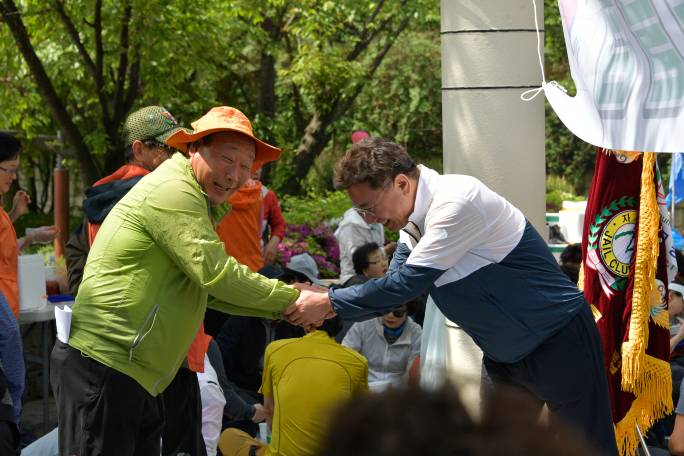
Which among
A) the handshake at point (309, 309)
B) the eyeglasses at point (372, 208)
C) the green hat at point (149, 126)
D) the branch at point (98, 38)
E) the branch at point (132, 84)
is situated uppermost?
the branch at point (98, 38)

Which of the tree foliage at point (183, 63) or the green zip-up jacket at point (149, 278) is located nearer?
the green zip-up jacket at point (149, 278)

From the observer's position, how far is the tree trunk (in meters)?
11.3

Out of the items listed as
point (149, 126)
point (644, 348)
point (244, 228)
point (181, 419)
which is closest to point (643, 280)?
point (644, 348)

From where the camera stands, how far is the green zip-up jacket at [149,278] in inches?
147

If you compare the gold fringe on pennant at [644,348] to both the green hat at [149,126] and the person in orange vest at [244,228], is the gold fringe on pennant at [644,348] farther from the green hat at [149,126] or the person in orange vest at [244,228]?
the person in orange vest at [244,228]

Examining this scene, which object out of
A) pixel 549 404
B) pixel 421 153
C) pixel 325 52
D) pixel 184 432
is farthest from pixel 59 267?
pixel 421 153

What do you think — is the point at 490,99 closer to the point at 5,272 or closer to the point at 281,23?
the point at 5,272

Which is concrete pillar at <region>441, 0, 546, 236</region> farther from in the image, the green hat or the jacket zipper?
the jacket zipper

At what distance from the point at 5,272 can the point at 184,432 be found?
233 centimetres

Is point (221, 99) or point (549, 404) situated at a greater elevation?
point (221, 99)

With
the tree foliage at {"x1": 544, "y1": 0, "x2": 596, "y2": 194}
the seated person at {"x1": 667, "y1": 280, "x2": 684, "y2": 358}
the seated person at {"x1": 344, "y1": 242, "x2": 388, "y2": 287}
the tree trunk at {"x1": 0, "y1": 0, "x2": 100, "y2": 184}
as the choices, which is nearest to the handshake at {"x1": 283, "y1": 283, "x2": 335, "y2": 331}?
the seated person at {"x1": 667, "y1": 280, "x2": 684, "y2": 358}

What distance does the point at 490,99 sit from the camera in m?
4.92

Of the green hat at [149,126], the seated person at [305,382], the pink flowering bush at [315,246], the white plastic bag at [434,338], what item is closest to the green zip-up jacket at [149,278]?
the seated person at [305,382]

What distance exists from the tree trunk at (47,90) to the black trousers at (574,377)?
858cm
